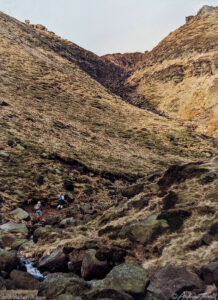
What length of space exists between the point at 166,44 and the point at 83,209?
315ft

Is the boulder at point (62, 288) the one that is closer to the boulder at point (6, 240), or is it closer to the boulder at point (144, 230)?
the boulder at point (144, 230)

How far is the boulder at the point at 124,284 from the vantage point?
931cm

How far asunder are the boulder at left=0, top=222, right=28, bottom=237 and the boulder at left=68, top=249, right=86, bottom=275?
18.9 feet

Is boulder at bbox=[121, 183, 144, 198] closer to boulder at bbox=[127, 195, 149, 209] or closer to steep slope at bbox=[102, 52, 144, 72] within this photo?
boulder at bbox=[127, 195, 149, 209]

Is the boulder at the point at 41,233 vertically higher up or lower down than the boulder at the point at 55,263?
lower down

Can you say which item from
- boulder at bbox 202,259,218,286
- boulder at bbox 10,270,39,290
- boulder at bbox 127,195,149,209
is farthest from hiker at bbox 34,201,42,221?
boulder at bbox 202,259,218,286

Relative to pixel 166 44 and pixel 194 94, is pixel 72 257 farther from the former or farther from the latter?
pixel 166 44

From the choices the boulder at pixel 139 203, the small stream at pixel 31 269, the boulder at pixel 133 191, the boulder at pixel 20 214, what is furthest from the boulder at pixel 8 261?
the boulder at pixel 133 191

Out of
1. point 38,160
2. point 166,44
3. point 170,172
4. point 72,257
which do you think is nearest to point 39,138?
point 38,160

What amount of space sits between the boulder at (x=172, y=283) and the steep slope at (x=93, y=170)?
104cm

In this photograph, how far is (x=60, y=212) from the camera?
77.8 ft

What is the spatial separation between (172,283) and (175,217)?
5643 mm

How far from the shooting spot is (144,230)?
1545 centimetres

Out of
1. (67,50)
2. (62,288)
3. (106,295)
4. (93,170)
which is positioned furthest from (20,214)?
(67,50)
